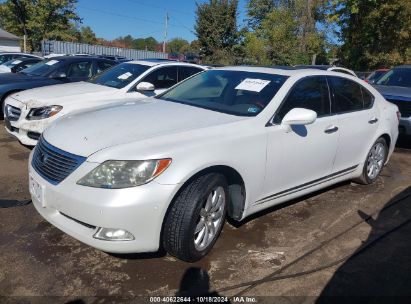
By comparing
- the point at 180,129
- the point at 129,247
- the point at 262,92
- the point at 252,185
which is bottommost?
the point at 129,247

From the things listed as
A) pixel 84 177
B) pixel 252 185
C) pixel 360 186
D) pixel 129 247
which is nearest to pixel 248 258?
pixel 252 185

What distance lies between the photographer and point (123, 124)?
339 centimetres

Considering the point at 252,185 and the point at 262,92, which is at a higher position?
the point at 262,92

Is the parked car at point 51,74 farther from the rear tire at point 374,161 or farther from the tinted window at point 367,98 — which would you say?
the rear tire at point 374,161

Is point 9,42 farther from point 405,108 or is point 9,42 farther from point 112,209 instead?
point 112,209

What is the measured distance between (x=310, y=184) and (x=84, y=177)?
2436 mm

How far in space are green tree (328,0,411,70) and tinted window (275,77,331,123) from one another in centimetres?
1952

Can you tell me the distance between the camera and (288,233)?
398 centimetres

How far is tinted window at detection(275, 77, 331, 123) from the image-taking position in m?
3.91

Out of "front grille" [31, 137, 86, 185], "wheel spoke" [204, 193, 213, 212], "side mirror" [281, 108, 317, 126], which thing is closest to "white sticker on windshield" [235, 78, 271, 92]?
"side mirror" [281, 108, 317, 126]

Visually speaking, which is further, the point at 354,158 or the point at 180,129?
the point at 354,158

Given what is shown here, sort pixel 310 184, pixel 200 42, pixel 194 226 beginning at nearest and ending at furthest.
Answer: pixel 194 226 < pixel 310 184 < pixel 200 42

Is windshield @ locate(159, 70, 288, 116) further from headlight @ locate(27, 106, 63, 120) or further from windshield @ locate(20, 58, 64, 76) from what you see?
windshield @ locate(20, 58, 64, 76)

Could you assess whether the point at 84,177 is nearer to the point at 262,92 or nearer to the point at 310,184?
the point at 262,92
